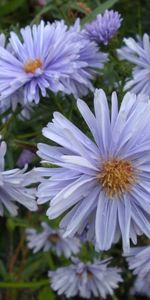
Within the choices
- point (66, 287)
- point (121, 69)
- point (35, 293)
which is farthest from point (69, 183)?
point (35, 293)

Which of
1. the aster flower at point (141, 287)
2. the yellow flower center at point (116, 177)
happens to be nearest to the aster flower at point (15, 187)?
the yellow flower center at point (116, 177)

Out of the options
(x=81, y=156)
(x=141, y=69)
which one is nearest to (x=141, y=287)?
(x=141, y=69)

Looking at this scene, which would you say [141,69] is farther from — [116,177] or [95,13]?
[116,177]

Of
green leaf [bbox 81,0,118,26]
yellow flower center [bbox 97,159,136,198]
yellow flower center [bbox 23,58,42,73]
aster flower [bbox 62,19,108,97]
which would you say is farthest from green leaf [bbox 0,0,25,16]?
yellow flower center [bbox 97,159,136,198]

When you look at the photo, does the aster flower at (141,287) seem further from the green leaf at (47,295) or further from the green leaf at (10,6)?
the green leaf at (10,6)

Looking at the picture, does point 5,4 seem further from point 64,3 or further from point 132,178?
point 132,178

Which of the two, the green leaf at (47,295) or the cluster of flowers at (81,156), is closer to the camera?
the cluster of flowers at (81,156)
